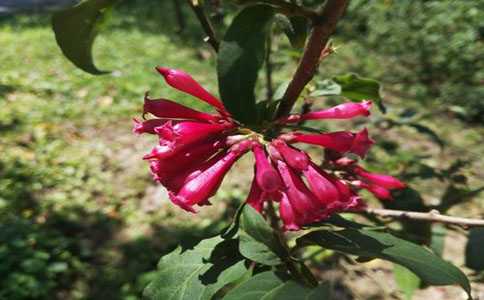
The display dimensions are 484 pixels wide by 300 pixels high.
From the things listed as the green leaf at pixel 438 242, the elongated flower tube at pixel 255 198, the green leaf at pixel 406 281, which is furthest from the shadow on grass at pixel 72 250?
the elongated flower tube at pixel 255 198

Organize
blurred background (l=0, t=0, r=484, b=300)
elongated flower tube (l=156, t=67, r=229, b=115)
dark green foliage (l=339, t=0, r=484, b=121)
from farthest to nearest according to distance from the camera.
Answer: dark green foliage (l=339, t=0, r=484, b=121), blurred background (l=0, t=0, r=484, b=300), elongated flower tube (l=156, t=67, r=229, b=115)

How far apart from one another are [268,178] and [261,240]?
0.12 m

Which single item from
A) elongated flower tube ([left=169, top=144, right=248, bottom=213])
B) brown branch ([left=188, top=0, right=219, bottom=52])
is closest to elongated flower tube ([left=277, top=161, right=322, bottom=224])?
elongated flower tube ([left=169, top=144, right=248, bottom=213])

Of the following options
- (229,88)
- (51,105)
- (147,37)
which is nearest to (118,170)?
(51,105)

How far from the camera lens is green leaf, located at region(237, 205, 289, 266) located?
28.6 inches

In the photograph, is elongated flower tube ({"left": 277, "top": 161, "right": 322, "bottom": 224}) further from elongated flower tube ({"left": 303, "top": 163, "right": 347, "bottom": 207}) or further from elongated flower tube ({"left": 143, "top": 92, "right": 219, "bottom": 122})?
elongated flower tube ({"left": 143, "top": 92, "right": 219, "bottom": 122})

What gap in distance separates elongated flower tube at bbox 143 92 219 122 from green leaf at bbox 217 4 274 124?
231 mm

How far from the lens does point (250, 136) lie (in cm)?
80

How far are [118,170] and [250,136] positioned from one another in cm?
258

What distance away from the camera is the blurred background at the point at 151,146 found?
214cm

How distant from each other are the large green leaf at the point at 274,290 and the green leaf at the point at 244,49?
1.04 ft

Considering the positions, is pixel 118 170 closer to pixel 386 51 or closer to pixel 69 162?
pixel 69 162

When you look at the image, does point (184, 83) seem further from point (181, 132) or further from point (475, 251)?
point (475, 251)

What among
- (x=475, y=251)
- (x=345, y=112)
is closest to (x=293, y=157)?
(x=345, y=112)
